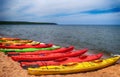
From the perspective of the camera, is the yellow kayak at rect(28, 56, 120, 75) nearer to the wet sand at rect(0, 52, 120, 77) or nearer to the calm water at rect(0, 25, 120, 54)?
the wet sand at rect(0, 52, 120, 77)

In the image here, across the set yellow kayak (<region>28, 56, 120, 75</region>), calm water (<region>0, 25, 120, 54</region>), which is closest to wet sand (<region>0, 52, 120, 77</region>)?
yellow kayak (<region>28, 56, 120, 75</region>)

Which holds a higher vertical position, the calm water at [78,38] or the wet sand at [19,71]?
the wet sand at [19,71]

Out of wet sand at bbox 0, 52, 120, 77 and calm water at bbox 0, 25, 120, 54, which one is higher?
wet sand at bbox 0, 52, 120, 77

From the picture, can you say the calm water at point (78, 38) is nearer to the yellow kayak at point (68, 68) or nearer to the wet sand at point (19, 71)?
the wet sand at point (19, 71)

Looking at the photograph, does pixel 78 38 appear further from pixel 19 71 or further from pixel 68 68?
pixel 19 71

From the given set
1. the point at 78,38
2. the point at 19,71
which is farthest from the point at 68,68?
the point at 78,38

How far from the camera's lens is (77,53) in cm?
1645

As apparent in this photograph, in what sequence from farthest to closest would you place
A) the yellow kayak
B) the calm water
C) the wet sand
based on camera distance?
the calm water < the wet sand < the yellow kayak

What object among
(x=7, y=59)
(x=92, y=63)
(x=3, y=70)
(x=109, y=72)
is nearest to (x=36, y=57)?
(x=7, y=59)

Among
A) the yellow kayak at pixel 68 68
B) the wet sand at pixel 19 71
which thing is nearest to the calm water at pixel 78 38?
the wet sand at pixel 19 71

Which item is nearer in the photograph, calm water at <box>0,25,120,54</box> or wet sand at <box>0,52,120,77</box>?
wet sand at <box>0,52,120,77</box>

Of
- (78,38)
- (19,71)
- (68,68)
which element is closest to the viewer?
(19,71)

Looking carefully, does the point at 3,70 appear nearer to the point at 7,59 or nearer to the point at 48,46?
the point at 7,59

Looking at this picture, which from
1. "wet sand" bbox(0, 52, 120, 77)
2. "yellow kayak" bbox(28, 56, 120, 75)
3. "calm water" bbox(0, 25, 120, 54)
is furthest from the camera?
"calm water" bbox(0, 25, 120, 54)
